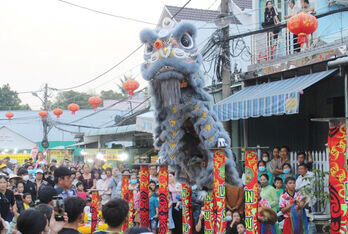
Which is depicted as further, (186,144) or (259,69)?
(259,69)

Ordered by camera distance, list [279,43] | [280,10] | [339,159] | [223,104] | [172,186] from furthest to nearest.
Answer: [280,10] → [279,43] → [223,104] → [172,186] → [339,159]

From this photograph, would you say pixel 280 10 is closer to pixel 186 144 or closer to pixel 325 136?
pixel 325 136

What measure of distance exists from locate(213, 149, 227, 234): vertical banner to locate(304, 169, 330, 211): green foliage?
2077 mm

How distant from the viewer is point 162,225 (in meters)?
8.67

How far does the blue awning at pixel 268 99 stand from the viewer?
33.3ft

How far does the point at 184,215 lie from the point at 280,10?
8041 mm

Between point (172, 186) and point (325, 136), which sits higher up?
point (325, 136)

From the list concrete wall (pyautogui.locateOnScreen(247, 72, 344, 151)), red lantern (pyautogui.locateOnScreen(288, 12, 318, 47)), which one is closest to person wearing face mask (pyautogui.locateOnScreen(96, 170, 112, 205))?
concrete wall (pyautogui.locateOnScreen(247, 72, 344, 151))

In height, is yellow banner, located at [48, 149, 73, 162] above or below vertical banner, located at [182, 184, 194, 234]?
above

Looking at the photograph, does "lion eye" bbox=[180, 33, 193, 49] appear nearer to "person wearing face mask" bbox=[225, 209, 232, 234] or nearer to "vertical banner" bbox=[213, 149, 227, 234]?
"vertical banner" bbox=[213, 149, 227, 234]

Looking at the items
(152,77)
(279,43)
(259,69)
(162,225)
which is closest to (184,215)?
(162,225)

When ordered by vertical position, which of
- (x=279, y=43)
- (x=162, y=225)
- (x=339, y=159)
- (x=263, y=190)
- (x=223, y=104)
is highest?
(x=279, y=43)

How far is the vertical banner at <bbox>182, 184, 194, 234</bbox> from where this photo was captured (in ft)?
28.1

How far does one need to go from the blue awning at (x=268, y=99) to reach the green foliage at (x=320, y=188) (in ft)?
4.86
